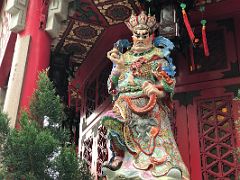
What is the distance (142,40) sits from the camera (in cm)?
554

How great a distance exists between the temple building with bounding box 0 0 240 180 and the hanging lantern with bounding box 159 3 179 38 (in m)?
0.01

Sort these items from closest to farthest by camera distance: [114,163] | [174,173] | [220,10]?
[174,173], [114,163], [220,10]

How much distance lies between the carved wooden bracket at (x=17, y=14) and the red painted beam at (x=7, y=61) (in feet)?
5.65

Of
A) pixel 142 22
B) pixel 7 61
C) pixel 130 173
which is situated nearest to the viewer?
pixel 130 173

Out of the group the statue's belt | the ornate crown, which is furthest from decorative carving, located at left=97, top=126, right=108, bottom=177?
the statue's belt

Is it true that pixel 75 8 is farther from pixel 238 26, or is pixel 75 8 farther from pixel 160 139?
pixel 160 139

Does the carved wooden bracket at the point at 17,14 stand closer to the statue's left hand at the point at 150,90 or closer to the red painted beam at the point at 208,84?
the statue's left hand at the point at 150,90

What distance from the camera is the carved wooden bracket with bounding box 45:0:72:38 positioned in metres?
6.50

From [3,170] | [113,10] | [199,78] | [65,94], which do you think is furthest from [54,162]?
[65,94]

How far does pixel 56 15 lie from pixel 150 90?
241 centimetres

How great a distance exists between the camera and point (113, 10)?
25.1 ft

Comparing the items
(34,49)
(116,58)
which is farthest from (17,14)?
(116,58)

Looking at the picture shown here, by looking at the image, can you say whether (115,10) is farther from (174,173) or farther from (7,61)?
(174,173)

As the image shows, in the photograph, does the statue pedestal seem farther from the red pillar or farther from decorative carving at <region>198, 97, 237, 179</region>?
decorative carving at <region>198, 97, 237, 179</region>
